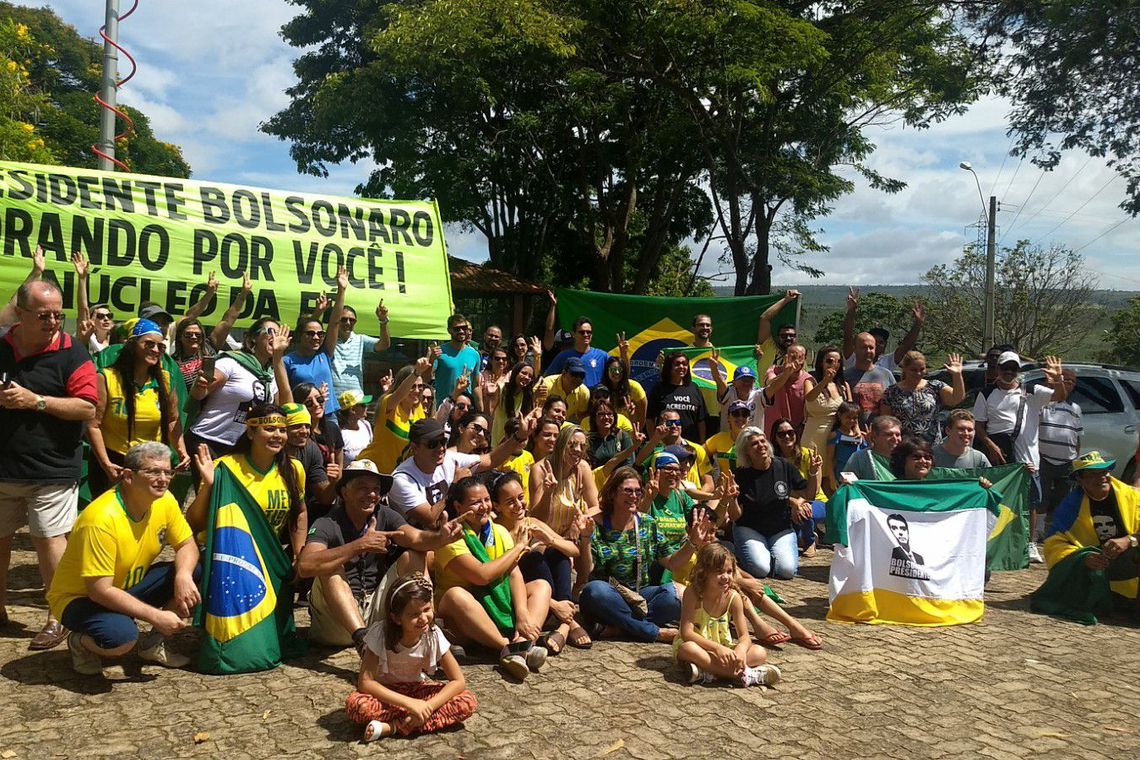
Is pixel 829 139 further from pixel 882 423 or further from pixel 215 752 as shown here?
pixel 215 752

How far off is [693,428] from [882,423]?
1857 millimetres

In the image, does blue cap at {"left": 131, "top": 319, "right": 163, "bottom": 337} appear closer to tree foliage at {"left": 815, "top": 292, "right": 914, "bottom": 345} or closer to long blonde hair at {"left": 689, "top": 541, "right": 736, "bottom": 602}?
long blonde hair at {"left": 689, "top": 541, "right": 736, "bottom": 602}

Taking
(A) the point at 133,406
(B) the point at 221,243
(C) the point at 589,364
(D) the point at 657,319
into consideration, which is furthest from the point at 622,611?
(D) the point at 657,319

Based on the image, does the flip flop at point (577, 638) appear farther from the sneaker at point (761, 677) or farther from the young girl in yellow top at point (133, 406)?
the young girl in yellow top at point (133, 406)

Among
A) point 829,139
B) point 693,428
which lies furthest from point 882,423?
point 829,139

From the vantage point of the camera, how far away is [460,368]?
903 cm

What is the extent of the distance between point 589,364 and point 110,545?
5.35 meters

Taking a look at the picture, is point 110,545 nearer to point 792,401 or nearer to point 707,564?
point 707,564

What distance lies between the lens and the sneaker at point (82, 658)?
4.93 metres

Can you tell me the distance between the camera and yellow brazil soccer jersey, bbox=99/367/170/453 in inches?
244

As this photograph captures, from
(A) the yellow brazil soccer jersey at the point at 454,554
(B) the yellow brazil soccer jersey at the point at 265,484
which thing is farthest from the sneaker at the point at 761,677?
(B) the yellow brazil soccer jersey at the point at 265,484

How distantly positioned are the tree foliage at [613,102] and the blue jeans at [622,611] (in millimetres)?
13336

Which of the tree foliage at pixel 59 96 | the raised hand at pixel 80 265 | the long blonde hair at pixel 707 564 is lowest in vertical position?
the long blonde hair at pixel 707 564

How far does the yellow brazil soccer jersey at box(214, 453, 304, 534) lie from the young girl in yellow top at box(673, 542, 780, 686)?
2377 millimetres
